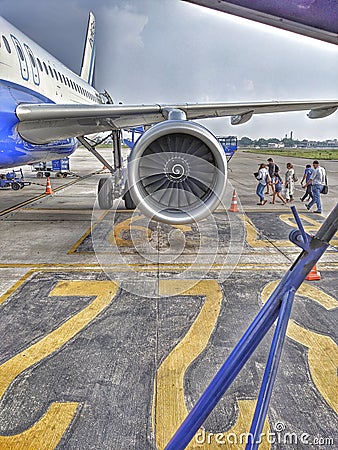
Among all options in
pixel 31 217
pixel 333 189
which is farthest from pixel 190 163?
pixel 333 189

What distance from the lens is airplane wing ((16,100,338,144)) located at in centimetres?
723

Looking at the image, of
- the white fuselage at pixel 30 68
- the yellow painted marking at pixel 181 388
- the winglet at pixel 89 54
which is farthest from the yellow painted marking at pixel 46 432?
the winglet at pixel 89 54

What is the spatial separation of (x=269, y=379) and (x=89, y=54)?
24.6 m

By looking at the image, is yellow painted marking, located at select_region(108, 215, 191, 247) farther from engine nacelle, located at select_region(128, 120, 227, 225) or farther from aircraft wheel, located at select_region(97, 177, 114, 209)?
engine nacelle, located at select_region(128, 120, 227, 225)

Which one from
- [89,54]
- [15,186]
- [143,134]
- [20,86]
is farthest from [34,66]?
[89,54]

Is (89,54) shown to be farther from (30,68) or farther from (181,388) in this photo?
(181,388)

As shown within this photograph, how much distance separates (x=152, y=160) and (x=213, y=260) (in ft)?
6.82

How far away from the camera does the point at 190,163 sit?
19.5 feet

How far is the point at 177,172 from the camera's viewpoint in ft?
19.5

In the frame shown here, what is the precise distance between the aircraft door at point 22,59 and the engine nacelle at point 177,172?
3.89 m

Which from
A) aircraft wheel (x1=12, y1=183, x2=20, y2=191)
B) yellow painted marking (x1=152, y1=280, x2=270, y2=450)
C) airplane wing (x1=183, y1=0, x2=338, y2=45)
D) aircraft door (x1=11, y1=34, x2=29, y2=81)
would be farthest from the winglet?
airplane wing (x1=183, y1=0, x2=338, y2=45)

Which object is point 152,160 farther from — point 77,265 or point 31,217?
point 31,217

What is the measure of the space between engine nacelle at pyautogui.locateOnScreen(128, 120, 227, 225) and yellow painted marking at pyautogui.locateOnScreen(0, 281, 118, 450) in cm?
140

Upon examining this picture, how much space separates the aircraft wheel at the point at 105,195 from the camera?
441 inches
